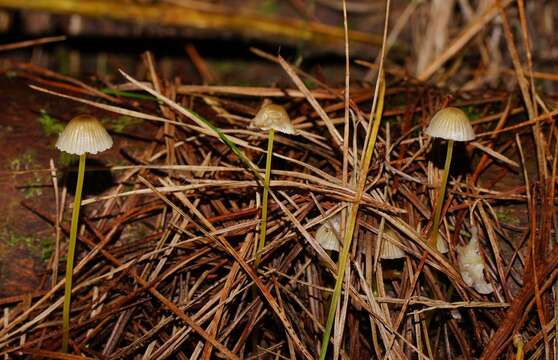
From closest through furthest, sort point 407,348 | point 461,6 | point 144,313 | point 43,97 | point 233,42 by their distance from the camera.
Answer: point 407,348
point 144,313
point 43,97
point 461,6
point 233,42

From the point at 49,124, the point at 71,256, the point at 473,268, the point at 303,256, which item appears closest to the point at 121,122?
the point at 49,124

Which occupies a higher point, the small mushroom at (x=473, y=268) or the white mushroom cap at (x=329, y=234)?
the white mushroom cap at (x=329, y=234)

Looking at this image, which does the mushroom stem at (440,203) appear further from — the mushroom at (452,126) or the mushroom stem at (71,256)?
the mushroom stem at (71,256)

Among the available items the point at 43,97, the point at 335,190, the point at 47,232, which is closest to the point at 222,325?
the point at 335,190

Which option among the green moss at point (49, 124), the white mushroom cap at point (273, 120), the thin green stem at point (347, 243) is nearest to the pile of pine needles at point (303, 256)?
the thin green stem at point (347, 243)

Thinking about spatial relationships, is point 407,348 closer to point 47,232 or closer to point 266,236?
point 266,236

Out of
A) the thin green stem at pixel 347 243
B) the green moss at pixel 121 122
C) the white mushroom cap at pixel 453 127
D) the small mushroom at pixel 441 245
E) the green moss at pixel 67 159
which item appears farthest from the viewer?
the green moss at pixel 121 122

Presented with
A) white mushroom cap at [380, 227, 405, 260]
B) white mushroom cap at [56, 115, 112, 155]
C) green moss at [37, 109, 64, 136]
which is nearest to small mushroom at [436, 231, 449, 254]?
white mushroom cap at [380, 227, 405, 260]
